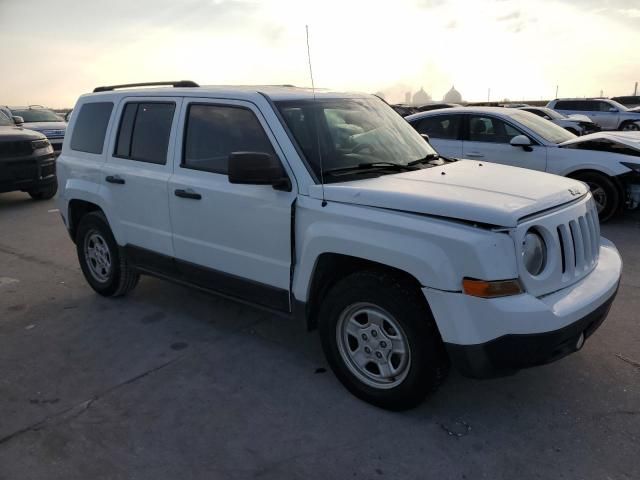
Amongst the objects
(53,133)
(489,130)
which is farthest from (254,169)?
(53,133)

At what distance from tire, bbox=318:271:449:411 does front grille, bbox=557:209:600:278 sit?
2.74 feet

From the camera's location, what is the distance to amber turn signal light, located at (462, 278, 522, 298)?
2636 millimetres

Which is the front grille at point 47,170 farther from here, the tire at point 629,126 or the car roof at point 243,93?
the tire at point 629,126

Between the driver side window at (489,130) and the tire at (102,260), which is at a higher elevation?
the driver side window at (489,130)

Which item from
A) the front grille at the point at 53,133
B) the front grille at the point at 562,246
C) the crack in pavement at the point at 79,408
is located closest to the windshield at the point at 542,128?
the front grille at the point at 562,246

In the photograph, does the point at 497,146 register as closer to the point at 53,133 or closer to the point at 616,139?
the point at 616,139

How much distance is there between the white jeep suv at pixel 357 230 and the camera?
271 cm

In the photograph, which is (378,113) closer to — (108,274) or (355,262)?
(355,262)

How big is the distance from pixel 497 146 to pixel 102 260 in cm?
604

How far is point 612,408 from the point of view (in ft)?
10.3

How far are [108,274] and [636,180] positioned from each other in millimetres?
6790

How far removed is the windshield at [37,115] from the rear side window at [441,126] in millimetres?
12312

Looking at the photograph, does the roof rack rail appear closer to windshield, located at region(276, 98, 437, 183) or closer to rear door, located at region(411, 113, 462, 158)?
windshield, located at region(276, 98, 437, 183)

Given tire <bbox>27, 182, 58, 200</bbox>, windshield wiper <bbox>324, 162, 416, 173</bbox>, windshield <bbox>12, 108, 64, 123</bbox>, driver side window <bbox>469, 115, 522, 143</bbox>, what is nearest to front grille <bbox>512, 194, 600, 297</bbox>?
windshield wiper <bbox>324, 162, 416, 173</bbox>
